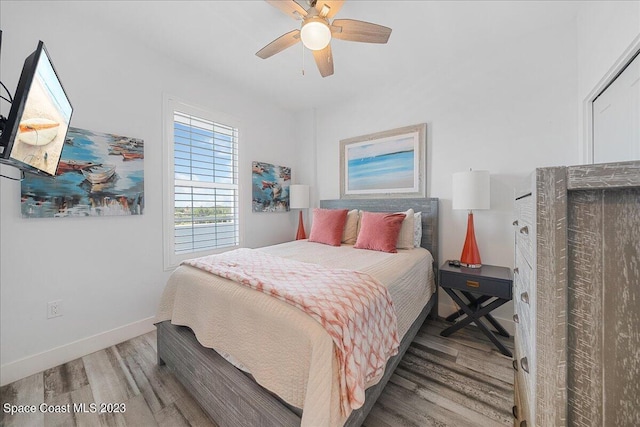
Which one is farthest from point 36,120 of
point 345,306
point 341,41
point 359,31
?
point 341,41

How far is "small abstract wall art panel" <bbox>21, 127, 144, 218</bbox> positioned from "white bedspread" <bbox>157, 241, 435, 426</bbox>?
1044 millimetres

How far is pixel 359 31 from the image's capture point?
5.63 ft

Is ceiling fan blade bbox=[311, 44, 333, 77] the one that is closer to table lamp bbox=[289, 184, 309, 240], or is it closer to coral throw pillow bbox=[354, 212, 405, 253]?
coral throw pillow bbox=[354, 212, 405, 253]

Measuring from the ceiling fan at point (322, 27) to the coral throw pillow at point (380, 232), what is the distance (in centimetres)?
153

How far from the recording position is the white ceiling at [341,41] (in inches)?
73.8

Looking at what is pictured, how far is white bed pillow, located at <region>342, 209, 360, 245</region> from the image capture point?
9.25 ft

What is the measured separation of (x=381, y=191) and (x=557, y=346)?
105 inches

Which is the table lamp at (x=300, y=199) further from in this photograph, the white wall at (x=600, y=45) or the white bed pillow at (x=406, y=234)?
the white wall at (x=600, y=45)

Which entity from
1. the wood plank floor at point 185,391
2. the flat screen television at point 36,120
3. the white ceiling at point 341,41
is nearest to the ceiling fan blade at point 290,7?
the white ceiling at point 341,41

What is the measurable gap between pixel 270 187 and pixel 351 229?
1.45 m

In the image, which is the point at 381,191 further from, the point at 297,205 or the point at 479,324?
the point at 479,324

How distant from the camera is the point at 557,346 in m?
0.47

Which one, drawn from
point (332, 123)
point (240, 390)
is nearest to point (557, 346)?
point (240, 390)

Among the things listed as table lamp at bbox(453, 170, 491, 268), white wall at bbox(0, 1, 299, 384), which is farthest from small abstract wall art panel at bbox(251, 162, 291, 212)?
table lamp at bbox(453, 170, 491, 268)
